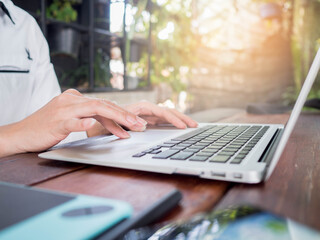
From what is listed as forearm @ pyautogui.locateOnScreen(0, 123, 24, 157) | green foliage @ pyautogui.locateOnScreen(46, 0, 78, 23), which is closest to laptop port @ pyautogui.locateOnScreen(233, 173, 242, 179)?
forearm @ pyautogui.locateOnScreen(0, 123, 24, 157)

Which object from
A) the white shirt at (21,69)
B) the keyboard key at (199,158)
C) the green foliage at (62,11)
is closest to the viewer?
the keyboard key at (199,158)

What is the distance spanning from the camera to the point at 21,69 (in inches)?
44.7

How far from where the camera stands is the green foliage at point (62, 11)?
7.98 feet

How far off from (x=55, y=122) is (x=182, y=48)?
10.8ft

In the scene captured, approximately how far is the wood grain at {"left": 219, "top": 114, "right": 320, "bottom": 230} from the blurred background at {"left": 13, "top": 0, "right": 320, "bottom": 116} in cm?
170

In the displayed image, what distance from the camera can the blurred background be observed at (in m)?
2.51

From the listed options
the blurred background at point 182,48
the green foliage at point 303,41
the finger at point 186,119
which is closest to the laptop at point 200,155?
the finger at point 186,119

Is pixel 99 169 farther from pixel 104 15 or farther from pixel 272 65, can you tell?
pixel 272 65

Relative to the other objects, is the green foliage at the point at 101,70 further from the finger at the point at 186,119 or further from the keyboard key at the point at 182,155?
the keyboard key at the point at 182,155

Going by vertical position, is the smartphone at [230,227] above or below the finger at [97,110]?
below

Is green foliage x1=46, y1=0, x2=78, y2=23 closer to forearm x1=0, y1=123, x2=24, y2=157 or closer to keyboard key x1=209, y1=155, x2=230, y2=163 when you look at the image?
forearm x1=0, y1=123, x2=24, y2=157

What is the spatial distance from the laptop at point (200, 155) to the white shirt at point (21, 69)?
24.9 inches

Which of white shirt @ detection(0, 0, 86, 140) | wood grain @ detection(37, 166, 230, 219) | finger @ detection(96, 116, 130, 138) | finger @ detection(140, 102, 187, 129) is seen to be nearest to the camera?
wood grain @ detection(37, 166, 230, 219)

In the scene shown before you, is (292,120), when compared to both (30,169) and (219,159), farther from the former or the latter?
(30,169)
